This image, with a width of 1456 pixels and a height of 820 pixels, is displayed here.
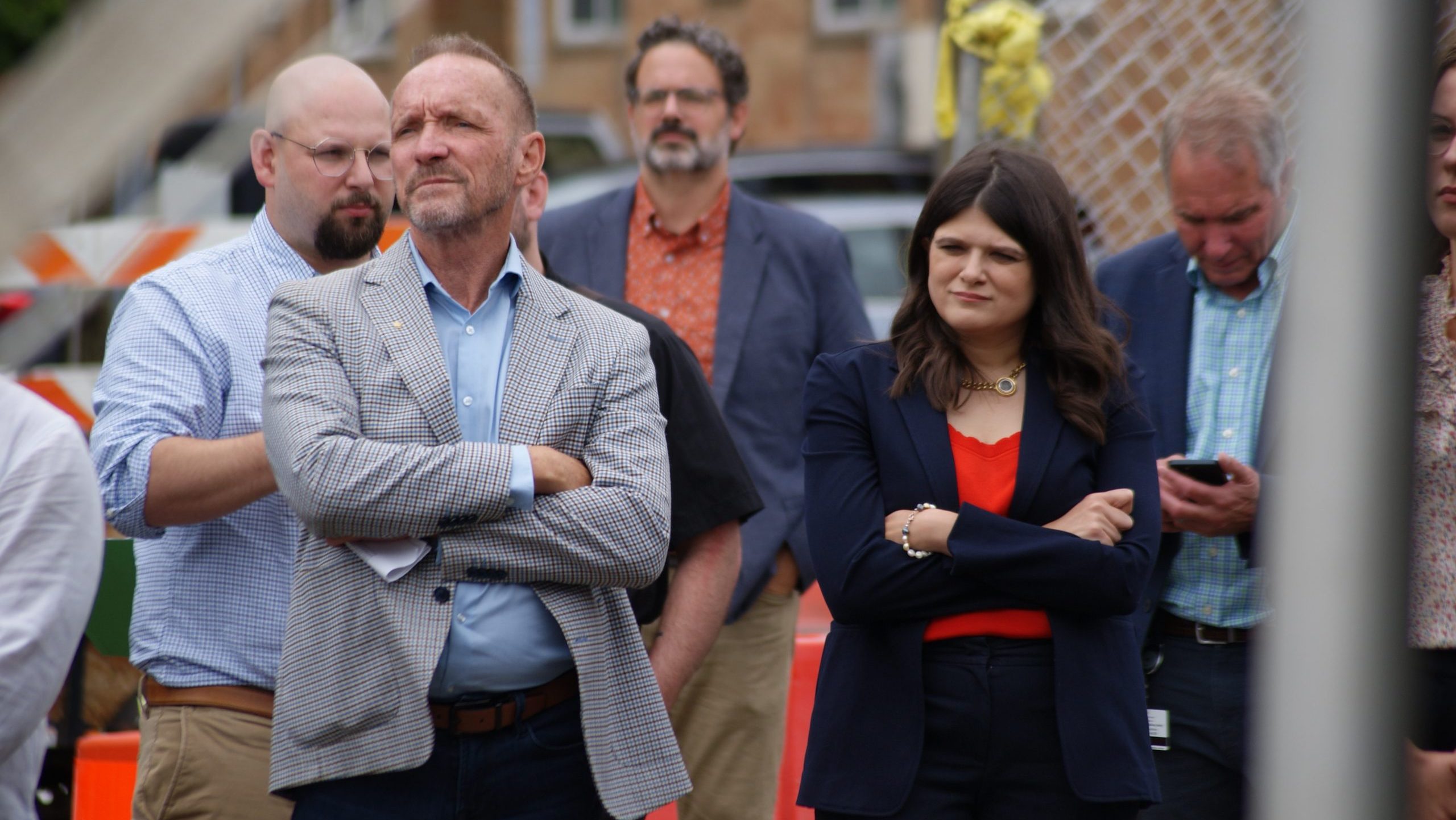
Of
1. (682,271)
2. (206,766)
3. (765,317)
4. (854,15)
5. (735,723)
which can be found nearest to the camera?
(206,766)

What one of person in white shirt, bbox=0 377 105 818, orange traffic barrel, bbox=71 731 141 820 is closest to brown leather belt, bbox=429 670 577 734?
person in white shirt, bbox=0 377 105 818

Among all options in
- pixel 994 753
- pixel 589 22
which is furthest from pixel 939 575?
pixel 589 22

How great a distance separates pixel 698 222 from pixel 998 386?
5.12 feet

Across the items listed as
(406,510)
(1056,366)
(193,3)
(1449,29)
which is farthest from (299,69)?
(1449,29)

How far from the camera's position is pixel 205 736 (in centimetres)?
269

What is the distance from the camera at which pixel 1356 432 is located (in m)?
1.03

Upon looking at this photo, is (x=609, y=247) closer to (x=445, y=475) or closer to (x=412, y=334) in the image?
(x=412, y=334)

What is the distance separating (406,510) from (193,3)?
4.90 feet

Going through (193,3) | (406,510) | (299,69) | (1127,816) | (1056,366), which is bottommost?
(1127,816)

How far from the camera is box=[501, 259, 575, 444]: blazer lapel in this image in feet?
8.55

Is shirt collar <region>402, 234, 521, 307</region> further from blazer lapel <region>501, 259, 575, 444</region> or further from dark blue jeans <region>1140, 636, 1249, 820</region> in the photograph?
dark blue jeans <region>1140, 636, 1249, 820</region>

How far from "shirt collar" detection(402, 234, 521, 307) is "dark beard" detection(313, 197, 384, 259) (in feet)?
1.03

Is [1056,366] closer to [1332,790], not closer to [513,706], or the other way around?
[513,706]

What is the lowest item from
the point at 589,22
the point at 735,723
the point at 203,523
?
the point at 735,723
